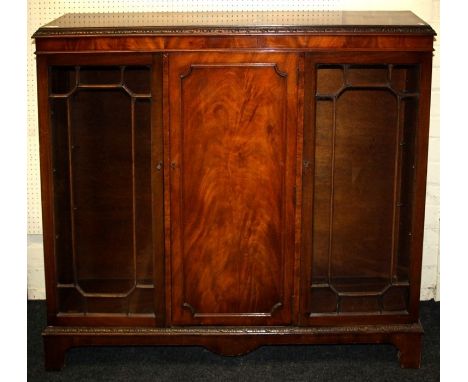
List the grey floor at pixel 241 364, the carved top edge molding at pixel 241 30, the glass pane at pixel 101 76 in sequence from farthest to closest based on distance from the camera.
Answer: the glass pane at pixel 101 76
the grey floor at pixel 241 364
the carved top edge molding at pixel 241 30

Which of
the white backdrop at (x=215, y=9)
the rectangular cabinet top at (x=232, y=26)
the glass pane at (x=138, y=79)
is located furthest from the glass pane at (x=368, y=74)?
the glass pane at (x=138, y=79)

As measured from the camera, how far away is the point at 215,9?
3.11 meters

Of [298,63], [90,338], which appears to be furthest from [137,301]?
[298,63]

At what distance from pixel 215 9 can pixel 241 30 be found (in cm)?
74

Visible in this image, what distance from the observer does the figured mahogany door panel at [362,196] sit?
2.72 metres

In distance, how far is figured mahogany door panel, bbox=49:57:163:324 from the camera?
2.69m

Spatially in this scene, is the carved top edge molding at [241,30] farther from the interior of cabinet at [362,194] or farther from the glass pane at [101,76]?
the glass pane at [101,76]

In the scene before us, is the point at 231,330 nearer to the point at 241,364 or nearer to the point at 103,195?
the point at 241,364

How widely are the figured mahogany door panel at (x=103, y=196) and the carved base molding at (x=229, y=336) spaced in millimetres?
76

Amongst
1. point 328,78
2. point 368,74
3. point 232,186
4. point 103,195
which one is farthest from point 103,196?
point 368,74

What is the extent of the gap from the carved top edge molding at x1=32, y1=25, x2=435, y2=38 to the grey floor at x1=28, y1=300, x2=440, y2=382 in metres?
1.38

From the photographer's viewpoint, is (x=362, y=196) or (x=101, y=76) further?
(x=362, y=196)

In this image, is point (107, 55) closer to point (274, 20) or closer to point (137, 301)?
point (274, 20)

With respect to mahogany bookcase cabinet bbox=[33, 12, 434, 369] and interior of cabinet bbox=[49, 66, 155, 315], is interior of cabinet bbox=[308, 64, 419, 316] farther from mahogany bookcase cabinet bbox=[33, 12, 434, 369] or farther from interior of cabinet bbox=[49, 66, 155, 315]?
interior of cabinet bbox=[49, 66, 155, 315]
